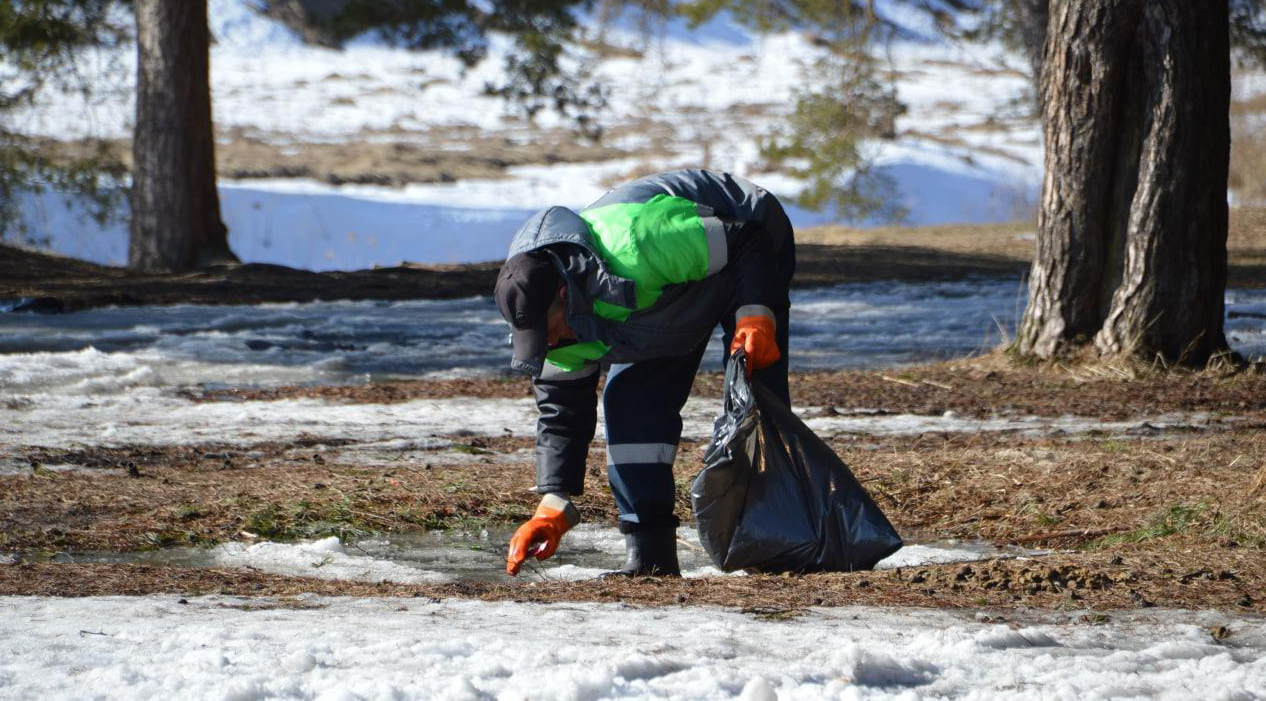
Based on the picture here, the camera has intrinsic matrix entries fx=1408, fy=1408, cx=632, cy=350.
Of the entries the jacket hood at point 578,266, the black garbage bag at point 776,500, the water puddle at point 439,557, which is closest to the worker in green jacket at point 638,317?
the jacket hood at point 578,266

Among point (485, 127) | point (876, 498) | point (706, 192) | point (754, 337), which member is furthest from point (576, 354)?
point (485, 127)

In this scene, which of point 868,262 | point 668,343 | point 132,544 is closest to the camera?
point 668,343

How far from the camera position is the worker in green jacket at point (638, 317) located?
3.63 meters

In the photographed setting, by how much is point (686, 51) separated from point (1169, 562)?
192 feet

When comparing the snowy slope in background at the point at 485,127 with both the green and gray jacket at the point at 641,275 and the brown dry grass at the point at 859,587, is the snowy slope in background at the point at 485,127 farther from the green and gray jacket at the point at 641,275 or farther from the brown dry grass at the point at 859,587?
the brown dry grass at the point at 859,587

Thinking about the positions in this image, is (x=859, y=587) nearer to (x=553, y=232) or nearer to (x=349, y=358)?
(x=553, y=232)

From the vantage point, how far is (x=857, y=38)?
1170 cm

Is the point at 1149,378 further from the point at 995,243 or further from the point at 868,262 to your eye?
the point at 995,243

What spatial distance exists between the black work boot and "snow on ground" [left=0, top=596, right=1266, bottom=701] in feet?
2.94

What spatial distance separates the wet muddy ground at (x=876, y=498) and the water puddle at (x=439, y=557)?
10cm

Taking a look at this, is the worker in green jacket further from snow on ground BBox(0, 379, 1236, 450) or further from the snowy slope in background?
the snowy slope in background

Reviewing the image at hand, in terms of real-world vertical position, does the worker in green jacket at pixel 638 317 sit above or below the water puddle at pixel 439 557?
above

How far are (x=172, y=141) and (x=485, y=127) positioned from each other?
101 feet

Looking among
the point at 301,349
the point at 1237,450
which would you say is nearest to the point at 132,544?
the point at 1237,450
